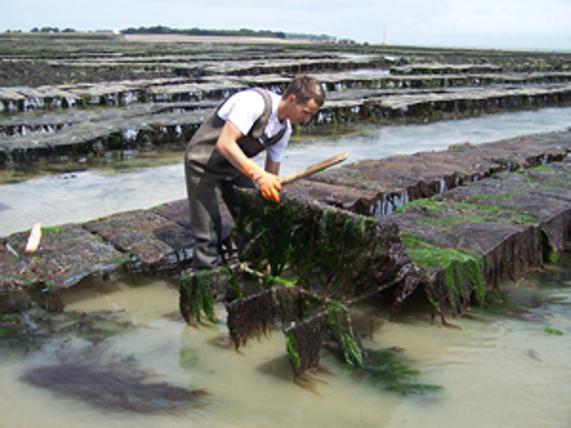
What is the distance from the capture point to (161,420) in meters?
2.89

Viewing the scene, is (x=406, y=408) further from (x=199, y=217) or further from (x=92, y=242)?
(x=92, y=242)

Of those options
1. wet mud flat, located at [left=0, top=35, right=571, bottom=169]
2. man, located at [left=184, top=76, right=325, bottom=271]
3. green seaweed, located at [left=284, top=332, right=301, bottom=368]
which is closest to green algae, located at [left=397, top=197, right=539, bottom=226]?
man, located at [left=184, top=76, right=325, bottom=271]

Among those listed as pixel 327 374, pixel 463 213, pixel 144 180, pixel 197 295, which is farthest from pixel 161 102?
pixel 327 374

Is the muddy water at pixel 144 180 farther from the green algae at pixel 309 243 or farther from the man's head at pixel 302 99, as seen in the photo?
the man's head at pixel 302 99

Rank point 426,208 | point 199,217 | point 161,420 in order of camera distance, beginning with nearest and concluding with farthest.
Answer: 1. point 161,420
2. point 199,217
3. point 426,208

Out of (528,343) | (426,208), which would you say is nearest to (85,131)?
(426,208)

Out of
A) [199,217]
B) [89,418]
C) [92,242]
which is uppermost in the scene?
[199,217]

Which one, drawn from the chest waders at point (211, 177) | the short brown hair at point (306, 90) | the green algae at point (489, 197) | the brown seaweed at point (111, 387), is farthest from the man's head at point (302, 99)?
the green algae at point (489, 197)

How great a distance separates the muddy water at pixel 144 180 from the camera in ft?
21.5

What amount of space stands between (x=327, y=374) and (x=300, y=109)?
1548 mm

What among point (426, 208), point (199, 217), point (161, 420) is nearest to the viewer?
point (161, 420)

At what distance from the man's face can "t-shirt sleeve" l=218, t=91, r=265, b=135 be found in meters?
0.17

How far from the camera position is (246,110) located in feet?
11.3

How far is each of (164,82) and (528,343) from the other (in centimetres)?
1642
